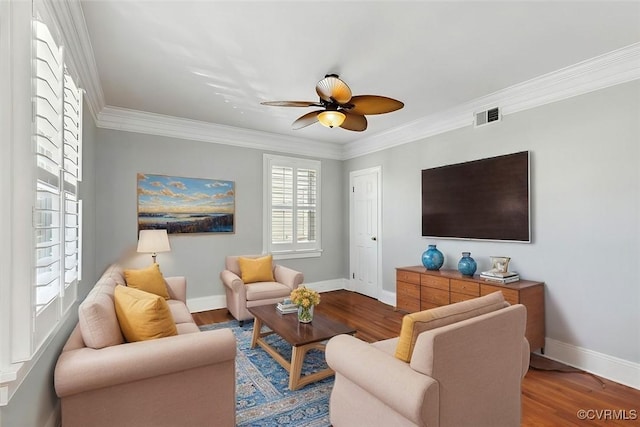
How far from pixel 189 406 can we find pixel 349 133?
167 inches

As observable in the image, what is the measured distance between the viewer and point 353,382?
72.7 inches

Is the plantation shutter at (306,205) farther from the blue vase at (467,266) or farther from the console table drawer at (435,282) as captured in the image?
the blue vase at (467,266)

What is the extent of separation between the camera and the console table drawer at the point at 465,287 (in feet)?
11.0

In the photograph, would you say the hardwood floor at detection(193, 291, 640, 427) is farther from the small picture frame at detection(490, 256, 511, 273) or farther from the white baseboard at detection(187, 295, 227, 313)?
the white baseboard at detection(187, 295, 227, 313)

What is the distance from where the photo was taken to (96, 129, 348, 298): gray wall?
4141 mm

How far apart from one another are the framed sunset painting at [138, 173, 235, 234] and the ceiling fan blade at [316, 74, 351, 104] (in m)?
2.68

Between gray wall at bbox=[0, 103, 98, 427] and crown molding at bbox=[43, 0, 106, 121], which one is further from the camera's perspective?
crown molding at bbox=[43, 0, 106, 121]

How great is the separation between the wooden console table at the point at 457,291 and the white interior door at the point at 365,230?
3.74ft

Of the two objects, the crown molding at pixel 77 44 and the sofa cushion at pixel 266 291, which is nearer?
the crown molding at pixel 77 44

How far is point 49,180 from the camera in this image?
5.79 ft

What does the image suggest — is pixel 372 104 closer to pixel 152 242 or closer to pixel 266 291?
pixel 266 291

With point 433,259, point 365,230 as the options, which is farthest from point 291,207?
point 433,259

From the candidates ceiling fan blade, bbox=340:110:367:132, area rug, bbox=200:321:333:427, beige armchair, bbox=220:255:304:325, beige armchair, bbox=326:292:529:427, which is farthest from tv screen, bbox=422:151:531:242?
area rug, bbox=200:321:333:427

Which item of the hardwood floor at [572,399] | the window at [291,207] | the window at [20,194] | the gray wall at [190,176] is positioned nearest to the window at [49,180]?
the window at [20,194]
